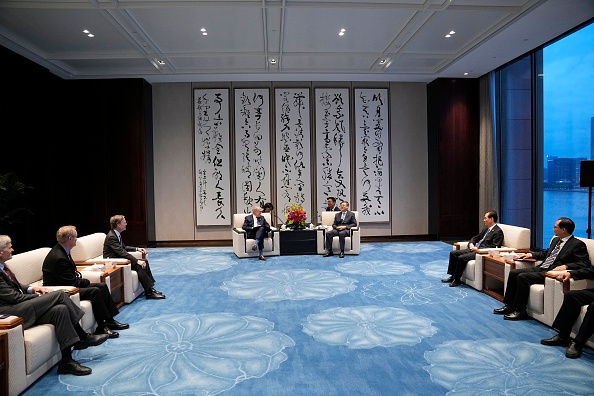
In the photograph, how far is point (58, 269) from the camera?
4242 millimetres

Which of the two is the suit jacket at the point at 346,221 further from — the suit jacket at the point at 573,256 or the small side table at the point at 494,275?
the suit jacket at the point at 573,256

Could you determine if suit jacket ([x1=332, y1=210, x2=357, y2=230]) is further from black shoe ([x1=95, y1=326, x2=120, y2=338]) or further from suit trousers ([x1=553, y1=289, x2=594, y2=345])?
black shoe ([x1=95, y1=326, x2=120, y2=338])

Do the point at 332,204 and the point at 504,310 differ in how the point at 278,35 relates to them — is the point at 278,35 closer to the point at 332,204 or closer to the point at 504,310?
the point at 332,204

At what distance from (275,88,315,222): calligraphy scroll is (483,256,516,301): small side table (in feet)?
18.0

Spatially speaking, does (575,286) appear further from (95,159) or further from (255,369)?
(95,159)

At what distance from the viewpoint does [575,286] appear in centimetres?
429

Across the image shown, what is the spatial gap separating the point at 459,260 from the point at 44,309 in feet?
16.7

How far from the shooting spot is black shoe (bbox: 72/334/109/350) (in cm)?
410

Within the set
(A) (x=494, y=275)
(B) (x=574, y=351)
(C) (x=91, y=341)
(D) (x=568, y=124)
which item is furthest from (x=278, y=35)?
(B) (x=574, y=351)

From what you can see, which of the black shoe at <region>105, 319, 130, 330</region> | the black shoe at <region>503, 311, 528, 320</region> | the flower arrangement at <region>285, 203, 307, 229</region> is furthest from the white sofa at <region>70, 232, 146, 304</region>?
the black shoe at <region>503, 311, 528, 320</region>

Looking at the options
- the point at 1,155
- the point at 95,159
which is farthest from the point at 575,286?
the point at 95,159

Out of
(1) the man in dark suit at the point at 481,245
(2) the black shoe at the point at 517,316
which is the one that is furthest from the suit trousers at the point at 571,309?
(1) the man in dark suit at the point at 481,245

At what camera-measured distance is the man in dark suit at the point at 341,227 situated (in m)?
8.96

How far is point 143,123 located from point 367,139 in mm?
5270
